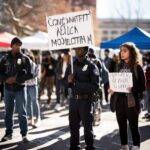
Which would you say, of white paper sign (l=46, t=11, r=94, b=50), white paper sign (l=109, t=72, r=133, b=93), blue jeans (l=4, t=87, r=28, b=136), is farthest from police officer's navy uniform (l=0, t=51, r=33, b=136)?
white paper sign (l=109, t=72, r=133, b=93)

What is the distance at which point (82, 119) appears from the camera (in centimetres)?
816

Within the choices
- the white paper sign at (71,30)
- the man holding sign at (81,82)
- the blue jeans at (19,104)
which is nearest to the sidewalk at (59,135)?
the blue jeans at (19,104)

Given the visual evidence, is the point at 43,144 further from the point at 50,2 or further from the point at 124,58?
the point at 50,2

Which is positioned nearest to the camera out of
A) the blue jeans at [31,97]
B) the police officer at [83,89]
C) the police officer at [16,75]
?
the police officer at [83,89]

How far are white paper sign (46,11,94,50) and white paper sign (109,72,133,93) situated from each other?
2.42 ft

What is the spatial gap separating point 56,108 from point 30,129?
4195 millimetres

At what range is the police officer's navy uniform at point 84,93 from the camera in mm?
8109

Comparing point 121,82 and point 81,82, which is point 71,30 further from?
point 121,82

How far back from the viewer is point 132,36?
13.5m

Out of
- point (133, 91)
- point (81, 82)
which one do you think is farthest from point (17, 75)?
point (133, 91)

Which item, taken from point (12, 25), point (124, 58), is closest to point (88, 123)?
point (124, 58)

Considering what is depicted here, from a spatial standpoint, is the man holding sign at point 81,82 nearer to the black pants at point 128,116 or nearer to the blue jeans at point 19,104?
the black pants at point 128,116

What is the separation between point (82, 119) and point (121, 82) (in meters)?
0.92

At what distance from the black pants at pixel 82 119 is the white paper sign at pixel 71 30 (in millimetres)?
1061
